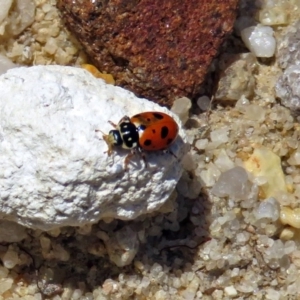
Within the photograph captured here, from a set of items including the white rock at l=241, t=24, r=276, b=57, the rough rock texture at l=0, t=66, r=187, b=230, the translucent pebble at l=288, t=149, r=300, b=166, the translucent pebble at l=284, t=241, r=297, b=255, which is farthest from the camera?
the white rock at l=241, t=24, r=276, b=57

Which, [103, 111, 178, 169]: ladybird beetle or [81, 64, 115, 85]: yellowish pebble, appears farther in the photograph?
[81, 64, 115, 85]: yellowish pebble

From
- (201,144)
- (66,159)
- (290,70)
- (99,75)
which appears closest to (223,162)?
(201,144)

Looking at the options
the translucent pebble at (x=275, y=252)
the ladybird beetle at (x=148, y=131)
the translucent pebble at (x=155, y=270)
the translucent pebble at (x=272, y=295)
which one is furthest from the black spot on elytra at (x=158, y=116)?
the translucent pebble at (x=272, y=295)

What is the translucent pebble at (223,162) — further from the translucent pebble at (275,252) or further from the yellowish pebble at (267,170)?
the translucent pebble at (275,252)

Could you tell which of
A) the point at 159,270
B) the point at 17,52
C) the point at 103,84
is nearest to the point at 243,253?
the point at 159,270

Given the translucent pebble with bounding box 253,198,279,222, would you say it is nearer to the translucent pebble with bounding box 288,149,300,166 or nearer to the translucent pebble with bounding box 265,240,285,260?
the translucent pebble with bounding box 265,240,285,260

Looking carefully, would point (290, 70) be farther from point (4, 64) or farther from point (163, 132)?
point (4, 64)

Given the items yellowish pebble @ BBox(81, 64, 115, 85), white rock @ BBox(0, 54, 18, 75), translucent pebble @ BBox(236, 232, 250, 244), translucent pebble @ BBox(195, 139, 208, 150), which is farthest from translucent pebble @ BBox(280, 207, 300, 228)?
white rock @ BBox(0, 54, 18, 75)

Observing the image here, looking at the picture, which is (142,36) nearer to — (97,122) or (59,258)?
(97,122)
